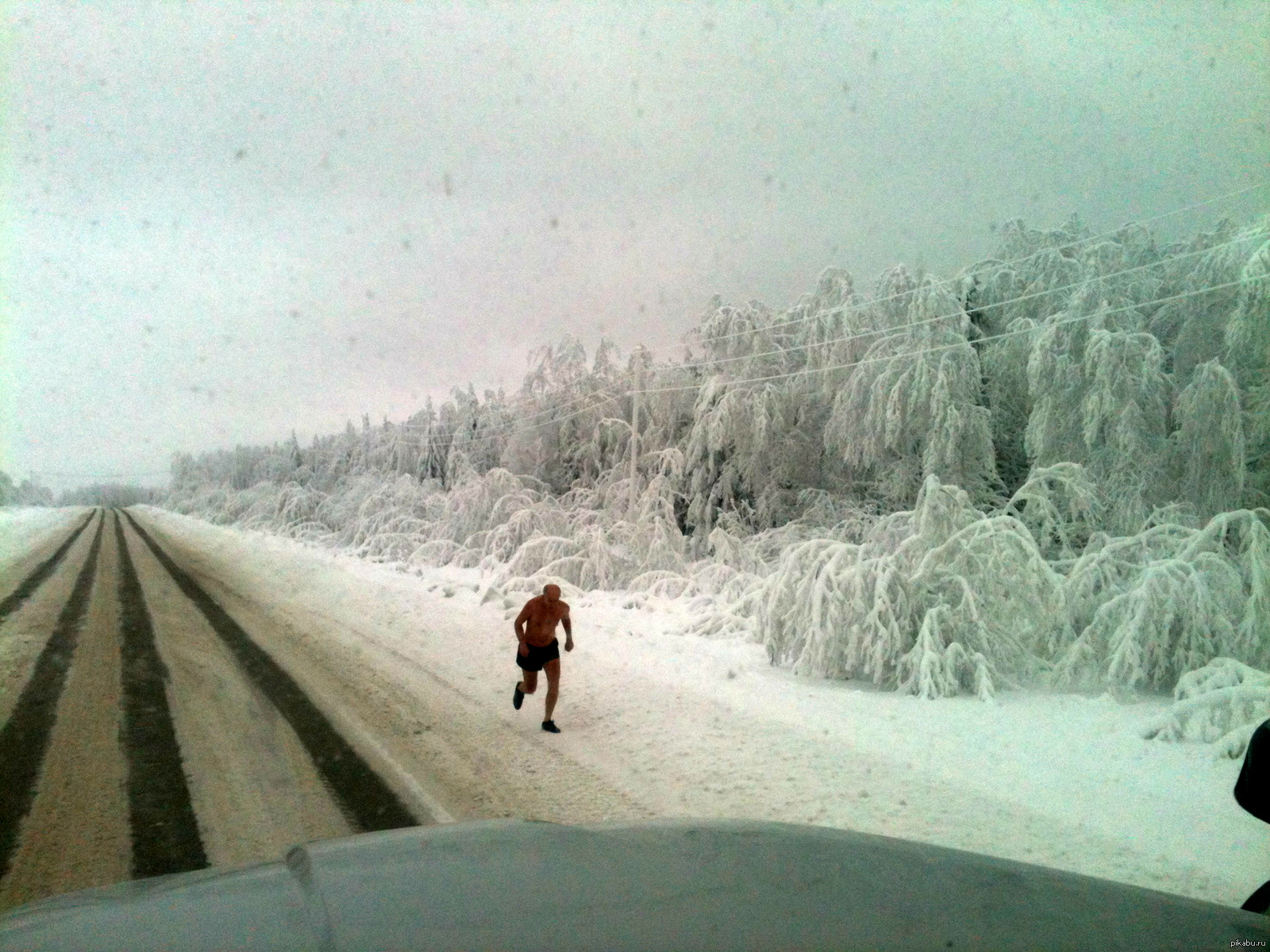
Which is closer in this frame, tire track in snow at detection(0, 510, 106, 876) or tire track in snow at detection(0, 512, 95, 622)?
tire track in snow at detection(0, 510, 106, 876)

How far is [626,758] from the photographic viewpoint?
702 centimetres

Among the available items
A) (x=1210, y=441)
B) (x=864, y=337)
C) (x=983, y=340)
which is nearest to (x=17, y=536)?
(x=864, y=337)

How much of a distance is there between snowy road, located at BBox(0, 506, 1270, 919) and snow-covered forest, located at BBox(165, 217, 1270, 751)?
0.74 m

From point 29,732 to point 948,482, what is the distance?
62.5 feet

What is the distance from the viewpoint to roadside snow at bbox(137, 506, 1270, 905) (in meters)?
5.36

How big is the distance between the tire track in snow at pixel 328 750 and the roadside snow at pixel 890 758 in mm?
1454

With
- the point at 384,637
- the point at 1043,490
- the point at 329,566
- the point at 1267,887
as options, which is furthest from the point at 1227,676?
the point at 329,566

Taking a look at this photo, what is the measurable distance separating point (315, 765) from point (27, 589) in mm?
14071

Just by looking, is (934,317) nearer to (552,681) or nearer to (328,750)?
(552,681)

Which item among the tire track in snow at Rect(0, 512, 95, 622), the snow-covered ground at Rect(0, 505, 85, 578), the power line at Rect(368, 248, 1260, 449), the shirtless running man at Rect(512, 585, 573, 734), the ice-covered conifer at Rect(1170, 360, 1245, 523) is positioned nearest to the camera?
the shirtless running man at Rect(512, 585, 573, 734)

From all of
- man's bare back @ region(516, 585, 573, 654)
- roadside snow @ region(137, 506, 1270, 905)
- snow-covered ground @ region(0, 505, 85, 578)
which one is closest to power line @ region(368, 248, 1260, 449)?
roadside snow @ region(137, 506, 1270, 905)

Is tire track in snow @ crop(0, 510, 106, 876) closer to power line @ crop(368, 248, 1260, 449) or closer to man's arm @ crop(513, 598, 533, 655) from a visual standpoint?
man's arm @ crop(513, 598, 533, 655)

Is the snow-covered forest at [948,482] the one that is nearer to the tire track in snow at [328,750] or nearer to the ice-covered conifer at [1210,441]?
the ice-covered conifer at [1210,441]

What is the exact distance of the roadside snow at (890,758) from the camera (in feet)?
17.6
